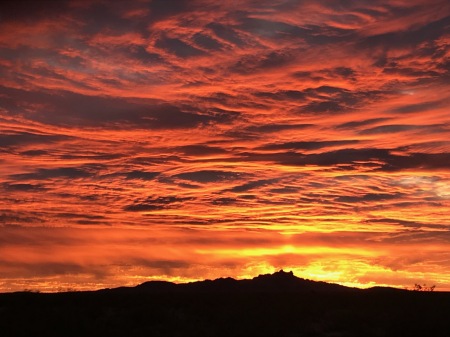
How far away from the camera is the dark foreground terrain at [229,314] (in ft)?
135

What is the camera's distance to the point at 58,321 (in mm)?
43938

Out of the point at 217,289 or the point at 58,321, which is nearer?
the point at 58,321

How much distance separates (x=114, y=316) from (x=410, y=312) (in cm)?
2063

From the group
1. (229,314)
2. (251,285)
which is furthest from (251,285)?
(229,314)

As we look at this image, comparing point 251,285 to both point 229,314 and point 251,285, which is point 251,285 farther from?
point 229,314

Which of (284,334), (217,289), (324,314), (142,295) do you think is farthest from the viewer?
(217,289)

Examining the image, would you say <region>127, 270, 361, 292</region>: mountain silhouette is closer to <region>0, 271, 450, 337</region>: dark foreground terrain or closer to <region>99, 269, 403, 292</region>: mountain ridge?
<region>99, 269, 403, 292</region>: mountain ridge

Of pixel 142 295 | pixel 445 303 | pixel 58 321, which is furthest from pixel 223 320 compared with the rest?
pixel 445 303

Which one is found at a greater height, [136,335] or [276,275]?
[276,275]

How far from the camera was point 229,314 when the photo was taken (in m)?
43.4

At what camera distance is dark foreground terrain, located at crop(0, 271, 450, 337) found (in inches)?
1623

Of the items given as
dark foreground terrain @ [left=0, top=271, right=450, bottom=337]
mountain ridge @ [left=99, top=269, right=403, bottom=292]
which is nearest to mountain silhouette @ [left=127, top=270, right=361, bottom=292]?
mountain ridge @ [left=99, top=269, right=403, bottom=292]

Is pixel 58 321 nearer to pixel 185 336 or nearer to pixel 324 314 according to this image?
pixel 185 336

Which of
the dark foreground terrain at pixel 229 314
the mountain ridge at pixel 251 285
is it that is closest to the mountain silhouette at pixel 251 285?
the mountain ridge at pixel 251 285
